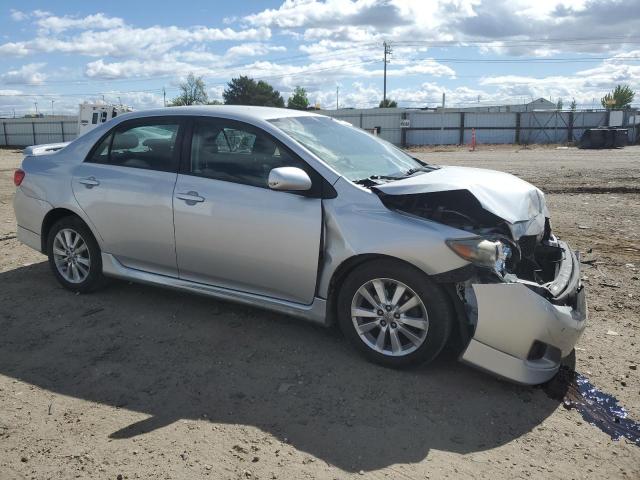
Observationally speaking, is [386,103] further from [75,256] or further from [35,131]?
[75,256]

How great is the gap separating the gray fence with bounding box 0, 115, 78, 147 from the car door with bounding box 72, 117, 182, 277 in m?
41.0

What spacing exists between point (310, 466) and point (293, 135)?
93.6 inches

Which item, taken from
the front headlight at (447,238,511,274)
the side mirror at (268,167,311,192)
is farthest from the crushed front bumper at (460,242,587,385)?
the side mirror at (268,167,311,192)

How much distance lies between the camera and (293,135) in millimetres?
4230

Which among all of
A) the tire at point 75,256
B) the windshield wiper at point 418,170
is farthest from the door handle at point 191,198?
the windshield wiper at point 418,170

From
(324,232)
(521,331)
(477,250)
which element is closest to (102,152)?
(324,232)

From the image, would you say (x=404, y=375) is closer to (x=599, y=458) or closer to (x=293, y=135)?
(x=599, y=458)

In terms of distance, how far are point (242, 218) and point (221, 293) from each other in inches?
25.7

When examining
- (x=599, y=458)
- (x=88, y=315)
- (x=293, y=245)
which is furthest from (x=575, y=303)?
(x=88, y=315)

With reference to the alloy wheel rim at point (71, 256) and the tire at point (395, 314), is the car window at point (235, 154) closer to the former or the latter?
the tire at point (395, 314)

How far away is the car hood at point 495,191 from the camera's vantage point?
3773 mm

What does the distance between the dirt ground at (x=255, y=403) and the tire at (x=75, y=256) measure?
178 mm

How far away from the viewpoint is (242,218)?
4109mm

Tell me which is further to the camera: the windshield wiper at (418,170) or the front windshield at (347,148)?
the windshield wiper at (418,170)
